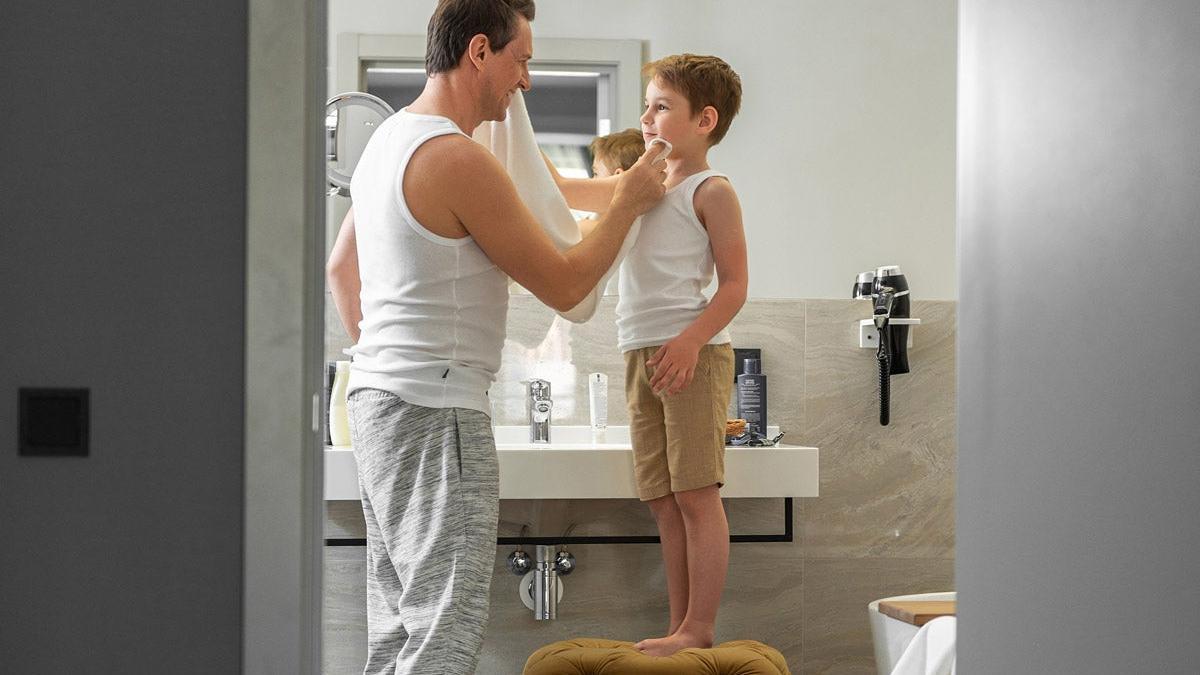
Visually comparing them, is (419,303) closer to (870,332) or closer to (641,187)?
(641,187)

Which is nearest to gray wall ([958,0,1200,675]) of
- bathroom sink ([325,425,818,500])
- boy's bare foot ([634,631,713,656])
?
boy's bare foot ([634,631,713,656])

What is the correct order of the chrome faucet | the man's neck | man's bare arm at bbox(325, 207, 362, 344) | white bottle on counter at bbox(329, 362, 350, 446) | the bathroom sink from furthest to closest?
the chrome faucet → white bottle on counter at bbox(329, 362, 350, 446) → the bathroom sink → man's bare arm at bbox(325, 207, 362, 344) → the man's neck

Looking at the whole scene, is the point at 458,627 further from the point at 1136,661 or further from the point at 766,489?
the point at 766,489

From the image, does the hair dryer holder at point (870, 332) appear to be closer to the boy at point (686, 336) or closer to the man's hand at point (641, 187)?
the boy at point (686, 336)

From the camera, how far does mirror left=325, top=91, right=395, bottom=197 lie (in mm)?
2521

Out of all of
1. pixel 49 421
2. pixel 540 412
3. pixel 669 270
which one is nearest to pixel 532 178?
pixel 669 270

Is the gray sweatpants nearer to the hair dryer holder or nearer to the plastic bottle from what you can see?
the plastic bottle

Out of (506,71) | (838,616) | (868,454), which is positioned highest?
(506,71)

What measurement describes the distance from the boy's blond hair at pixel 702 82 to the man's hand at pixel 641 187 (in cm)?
39

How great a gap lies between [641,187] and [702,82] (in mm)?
504

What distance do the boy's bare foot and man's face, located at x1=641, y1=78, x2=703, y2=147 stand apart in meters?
0.95

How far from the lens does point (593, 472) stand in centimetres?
220

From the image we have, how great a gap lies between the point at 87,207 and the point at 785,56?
6.71 feet

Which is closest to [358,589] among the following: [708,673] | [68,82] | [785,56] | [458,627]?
[708,673]
